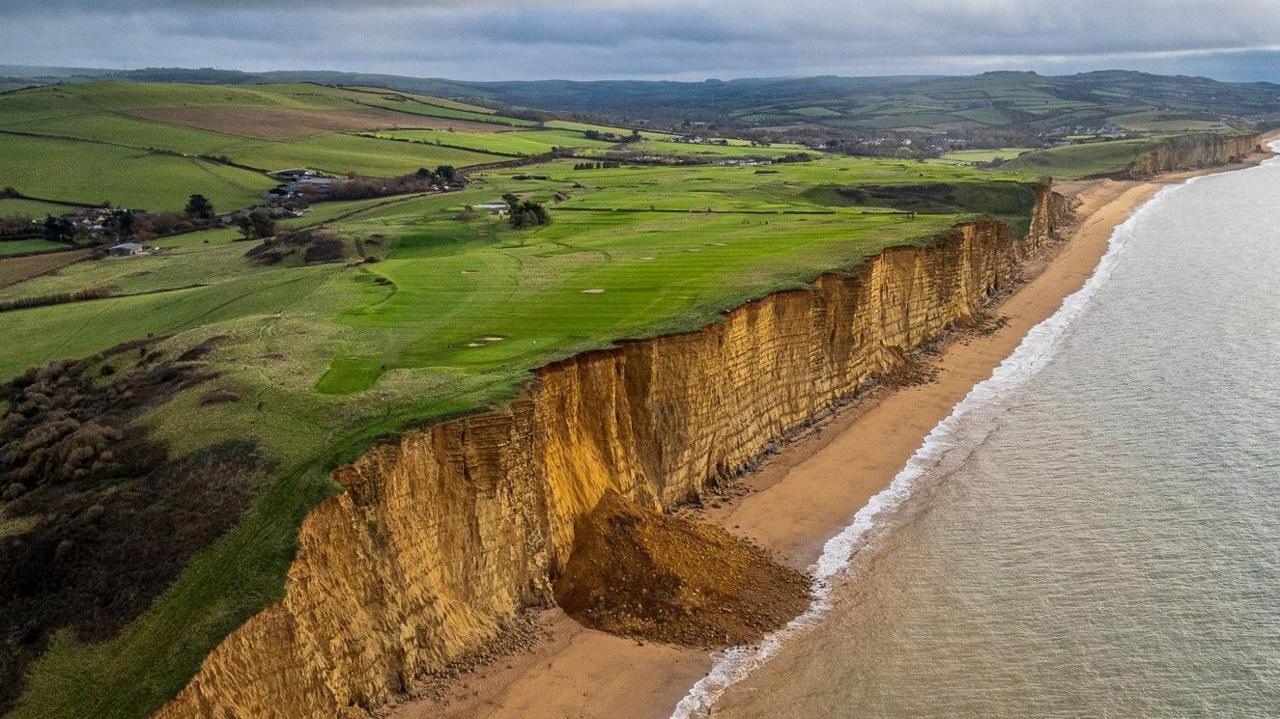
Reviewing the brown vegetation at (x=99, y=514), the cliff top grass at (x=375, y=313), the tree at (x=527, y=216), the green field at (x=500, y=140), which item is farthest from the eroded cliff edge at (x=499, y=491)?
the green field at (x=500, y=140)

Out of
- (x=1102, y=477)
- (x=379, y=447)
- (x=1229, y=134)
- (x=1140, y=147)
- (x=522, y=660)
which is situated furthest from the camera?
(x=1229, y=134)

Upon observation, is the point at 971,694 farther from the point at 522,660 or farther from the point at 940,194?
the point at 940,194

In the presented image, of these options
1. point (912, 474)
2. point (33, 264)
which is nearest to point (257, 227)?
point (33, 264)

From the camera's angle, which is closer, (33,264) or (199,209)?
(33,264)

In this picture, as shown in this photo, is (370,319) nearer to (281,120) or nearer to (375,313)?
(375,313)

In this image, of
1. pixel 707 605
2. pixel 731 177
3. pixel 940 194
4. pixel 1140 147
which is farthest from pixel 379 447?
pixel 1140 147
